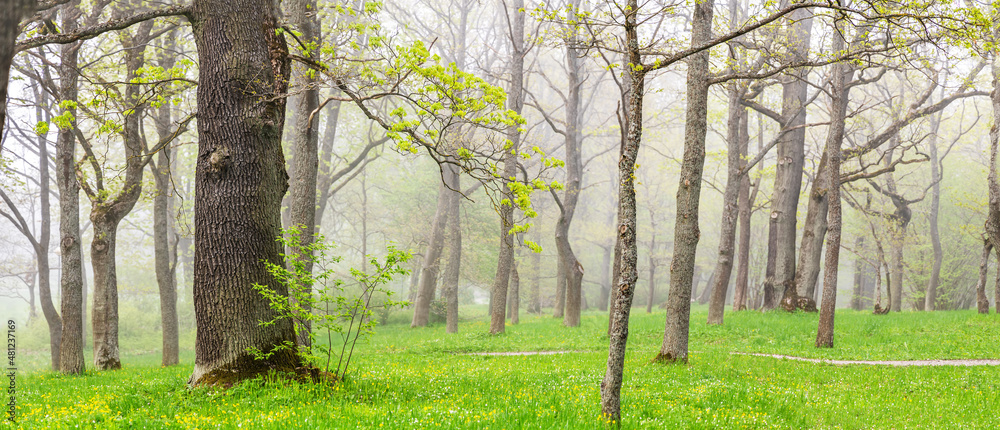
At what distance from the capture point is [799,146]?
20797mm

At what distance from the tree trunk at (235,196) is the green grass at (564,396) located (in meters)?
0.62

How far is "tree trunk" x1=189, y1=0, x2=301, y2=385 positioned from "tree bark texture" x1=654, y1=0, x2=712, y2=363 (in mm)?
7467

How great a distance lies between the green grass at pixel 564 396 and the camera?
5.65 metres

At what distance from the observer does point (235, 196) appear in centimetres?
729

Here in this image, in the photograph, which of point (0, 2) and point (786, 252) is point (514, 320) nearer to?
point (786, 252)

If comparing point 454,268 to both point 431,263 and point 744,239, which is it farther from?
point 744,239

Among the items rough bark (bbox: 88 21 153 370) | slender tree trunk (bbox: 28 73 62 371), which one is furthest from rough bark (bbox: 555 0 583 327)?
slender tree trunk (bbox: 28 73 62 371)

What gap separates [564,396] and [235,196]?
17.0 feet

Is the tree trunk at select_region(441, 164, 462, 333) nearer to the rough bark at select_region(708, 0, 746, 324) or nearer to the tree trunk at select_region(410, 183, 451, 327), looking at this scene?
the tree trunk at select_region(410, 183, 451, 327)

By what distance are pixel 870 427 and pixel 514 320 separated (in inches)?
833

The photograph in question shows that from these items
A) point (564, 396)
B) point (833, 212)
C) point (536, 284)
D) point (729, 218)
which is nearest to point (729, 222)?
point (729, 218)

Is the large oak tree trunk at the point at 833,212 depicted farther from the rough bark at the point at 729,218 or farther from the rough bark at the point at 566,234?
the rough bark at the point at 566,234

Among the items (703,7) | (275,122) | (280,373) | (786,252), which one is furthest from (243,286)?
(786,252)

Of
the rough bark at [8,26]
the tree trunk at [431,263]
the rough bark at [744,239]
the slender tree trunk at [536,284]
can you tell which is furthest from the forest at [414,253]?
the slender tree trunk at [536,284]
